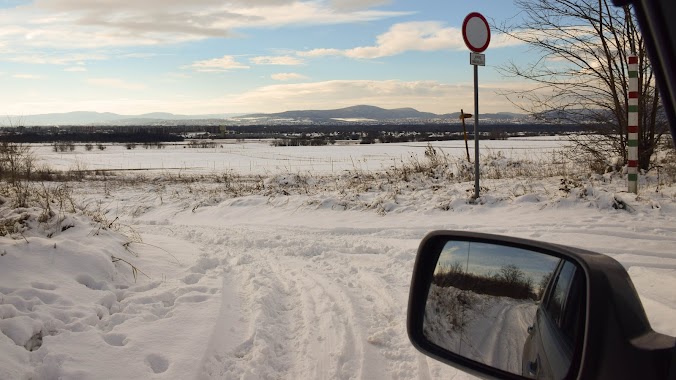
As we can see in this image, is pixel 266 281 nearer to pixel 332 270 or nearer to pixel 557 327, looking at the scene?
pixel 332 270

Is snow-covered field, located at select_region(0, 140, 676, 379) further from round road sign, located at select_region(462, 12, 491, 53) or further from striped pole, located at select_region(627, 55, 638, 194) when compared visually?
round road sign, located at select_region(462, 12, 491, 53)

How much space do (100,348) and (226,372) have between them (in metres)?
0.92

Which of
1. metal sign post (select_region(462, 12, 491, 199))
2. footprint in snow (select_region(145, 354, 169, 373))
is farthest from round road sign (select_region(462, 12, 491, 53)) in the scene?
footprint in snow (select_region(145, 354, 169, 373))

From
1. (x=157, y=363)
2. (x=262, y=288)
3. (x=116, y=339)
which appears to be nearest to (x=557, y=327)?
(x=157, y=363)

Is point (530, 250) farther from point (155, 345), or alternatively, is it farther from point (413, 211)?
point (413, 211)

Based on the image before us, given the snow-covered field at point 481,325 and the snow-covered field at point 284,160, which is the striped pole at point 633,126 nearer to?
the snow-covered field at point 481,325

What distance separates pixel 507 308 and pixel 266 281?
156 inches

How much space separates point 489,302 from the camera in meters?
1.74

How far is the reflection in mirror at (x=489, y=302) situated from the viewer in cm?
146

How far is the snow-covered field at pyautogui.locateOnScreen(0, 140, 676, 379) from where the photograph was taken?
3.21m

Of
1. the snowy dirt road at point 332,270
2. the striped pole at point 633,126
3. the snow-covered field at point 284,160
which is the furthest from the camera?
the snow-covered field at point 284,160

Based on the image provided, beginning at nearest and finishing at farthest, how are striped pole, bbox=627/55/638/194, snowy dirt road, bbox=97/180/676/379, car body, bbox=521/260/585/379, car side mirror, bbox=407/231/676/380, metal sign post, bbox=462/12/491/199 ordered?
car side mirror, bbox=407/231/676/380 < car body, bbox=521/260/585/379 < snowy dirt road, bbox=97/180/676/379 < striped pole, bbox=627/55/638/194 < metal sign post, bbox=462/12/491/199

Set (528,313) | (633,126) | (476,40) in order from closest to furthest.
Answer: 1. (528,313)
2. (633,126)
3. (476,40)

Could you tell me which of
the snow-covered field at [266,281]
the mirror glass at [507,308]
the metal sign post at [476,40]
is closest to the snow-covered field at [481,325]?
the mirror glass at [507,308]
